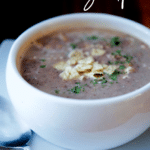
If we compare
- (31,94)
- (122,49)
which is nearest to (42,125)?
(31,94)

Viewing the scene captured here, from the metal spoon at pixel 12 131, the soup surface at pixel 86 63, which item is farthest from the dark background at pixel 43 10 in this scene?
the metal spoon at pixel 12 131

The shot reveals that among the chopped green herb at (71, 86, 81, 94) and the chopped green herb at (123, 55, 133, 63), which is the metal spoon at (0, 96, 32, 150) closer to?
the chopped green herb at (71, 86, 81, 94)

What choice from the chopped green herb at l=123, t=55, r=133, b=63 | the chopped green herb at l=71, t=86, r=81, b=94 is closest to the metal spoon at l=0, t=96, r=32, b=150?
the chopped green herb at l=71, t=86, r=81, b=94

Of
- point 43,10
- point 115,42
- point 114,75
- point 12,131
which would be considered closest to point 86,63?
point 114,75

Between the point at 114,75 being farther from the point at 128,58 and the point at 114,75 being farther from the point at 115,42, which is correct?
the point at 115,42

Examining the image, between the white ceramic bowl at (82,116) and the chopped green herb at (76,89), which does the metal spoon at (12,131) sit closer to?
the white ceramic bowl at (82,116)

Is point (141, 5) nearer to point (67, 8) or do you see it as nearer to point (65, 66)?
point (67, 8)
